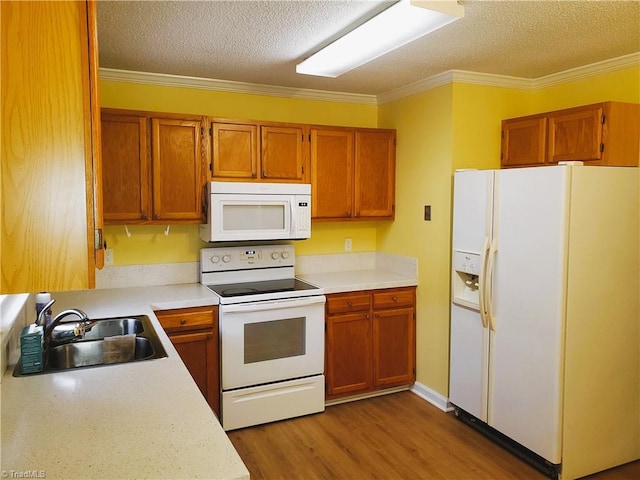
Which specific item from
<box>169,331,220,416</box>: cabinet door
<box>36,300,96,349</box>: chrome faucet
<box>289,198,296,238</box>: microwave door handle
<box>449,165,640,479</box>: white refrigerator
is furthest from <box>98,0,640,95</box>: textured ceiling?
<box>169,331,220,416</box>: cabinet door

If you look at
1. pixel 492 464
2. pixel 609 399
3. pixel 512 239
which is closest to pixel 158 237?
pixel 512 239

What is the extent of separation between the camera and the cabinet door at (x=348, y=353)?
141 inches

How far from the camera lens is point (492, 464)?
2869mm

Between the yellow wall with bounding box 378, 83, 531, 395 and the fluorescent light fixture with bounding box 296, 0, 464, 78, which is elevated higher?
the fluorescent light fixture with bounding box 296, 0, 464, 78

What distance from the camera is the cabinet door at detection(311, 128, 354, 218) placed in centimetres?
377

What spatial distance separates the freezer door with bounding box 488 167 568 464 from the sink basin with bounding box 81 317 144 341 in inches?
82.0

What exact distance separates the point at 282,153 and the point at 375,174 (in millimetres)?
811

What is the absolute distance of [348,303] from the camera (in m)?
3.62

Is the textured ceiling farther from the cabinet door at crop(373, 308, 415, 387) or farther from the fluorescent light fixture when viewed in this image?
the cabinet door at crop(373, 308, 415, 387)

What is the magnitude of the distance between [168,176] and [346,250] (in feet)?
5.52

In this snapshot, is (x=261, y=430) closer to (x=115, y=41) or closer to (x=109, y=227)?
(x=109, y=227)

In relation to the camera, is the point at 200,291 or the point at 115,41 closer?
the point at 115,41

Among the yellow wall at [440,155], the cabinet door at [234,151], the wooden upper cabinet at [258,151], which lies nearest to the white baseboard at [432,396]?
the yellow wall at [440,155]

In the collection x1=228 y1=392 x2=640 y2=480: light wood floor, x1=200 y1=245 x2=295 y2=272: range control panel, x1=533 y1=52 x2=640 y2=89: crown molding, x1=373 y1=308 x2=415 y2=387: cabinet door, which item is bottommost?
x1=228 y1=392 x2=640 y2=480: light wood floor
